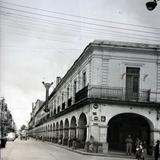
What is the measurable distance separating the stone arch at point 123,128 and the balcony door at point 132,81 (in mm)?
1830

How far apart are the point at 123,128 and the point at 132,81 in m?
3.80

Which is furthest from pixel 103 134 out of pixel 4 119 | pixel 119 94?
pixel 4 119

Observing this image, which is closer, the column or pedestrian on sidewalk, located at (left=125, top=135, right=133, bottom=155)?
pedestrian on sidewalk, located at (left=125, top=135, right=133, bottom=155)

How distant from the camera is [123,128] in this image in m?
33.5

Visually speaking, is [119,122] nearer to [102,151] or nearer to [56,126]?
[102,151]

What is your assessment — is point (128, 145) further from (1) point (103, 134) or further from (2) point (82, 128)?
(2) point (82, 128)

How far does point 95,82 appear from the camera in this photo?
32.0m

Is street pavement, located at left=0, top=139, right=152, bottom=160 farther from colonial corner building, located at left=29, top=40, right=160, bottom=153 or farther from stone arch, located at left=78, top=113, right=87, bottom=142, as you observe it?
stone arch, located at left=78, top=113, right=87, bottom=142

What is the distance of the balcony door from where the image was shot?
32.0 meters

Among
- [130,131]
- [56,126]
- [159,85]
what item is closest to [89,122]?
[130,131]

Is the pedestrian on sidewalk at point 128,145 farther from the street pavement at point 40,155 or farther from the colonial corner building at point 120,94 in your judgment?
the street pavement at point 40,155

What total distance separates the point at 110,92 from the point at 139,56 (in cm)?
354

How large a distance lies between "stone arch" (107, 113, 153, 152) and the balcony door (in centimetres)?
183

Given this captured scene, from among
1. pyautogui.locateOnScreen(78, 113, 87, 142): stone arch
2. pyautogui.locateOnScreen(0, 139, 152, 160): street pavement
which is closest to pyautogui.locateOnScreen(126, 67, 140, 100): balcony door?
pyautogui.locateOnScreen(78, 113, 87, 142): stone arch
